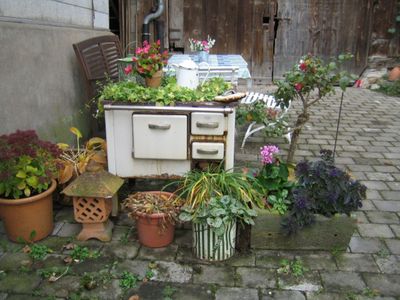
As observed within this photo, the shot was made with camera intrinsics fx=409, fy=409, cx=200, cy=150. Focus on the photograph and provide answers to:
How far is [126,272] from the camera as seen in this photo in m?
2.64

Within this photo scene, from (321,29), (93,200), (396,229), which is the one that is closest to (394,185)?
(396,229)

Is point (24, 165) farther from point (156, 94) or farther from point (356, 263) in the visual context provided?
point (356, 263)

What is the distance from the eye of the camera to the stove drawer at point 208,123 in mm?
2996

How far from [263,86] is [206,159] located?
646 cm

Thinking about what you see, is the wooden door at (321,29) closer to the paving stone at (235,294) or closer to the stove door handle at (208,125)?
the stove door handle at (208,125)

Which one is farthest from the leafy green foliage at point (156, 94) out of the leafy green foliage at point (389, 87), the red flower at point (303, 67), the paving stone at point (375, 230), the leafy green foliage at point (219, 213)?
the leafy green foliage at point (389, 87)

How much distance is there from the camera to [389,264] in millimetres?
2766

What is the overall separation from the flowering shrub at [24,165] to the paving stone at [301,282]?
175cm

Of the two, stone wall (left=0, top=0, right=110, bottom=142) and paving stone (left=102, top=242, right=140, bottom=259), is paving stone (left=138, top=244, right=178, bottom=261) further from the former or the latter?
stone wall (left=0, top=0, right=110, bottom=142)

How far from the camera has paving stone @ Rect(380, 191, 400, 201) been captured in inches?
148

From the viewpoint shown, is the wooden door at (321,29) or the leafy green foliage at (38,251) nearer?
the leafy green foliage at (38,251)

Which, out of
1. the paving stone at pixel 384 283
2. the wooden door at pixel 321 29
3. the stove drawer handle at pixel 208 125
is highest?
the wooden door at pixel 321 29

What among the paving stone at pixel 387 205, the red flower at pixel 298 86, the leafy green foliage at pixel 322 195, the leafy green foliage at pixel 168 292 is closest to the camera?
the leafy green foliage at pixel 168 292

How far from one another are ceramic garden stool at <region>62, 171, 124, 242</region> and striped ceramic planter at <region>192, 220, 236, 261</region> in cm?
68
